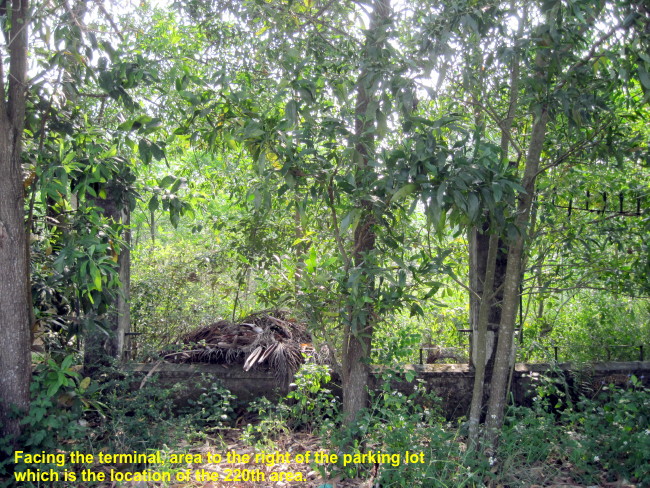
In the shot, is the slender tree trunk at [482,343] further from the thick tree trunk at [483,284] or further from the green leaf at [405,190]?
the green leaf at [405,190]

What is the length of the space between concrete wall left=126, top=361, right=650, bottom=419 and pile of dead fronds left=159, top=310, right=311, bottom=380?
126 millimetres

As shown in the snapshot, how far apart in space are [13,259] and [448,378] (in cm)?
389

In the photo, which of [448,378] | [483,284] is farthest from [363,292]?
[448,378]

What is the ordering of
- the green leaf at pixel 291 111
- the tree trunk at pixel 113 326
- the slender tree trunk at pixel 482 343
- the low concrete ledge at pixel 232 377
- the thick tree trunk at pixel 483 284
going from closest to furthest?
the green leaf at pixel 291 111 < the slender tree trunk at pixel 482 343 < the thick tree trunk at pixel 483 284 < the tree trunk at pixel 113 326 < the low concrete ledge at pixel 232 377

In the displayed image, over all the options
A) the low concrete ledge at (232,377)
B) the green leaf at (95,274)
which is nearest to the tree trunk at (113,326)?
the low concrete ledge at (232,377)

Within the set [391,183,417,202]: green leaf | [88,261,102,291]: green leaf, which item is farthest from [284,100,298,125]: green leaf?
[88,261,102,291]: green leaf

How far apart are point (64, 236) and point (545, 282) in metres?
4.06

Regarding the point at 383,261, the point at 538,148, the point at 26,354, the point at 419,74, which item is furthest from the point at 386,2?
the point at 26,354

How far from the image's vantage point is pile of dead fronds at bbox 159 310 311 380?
5867 millimetres

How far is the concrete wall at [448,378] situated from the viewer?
219 inches

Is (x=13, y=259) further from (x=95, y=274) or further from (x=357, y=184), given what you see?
(x=357, y=184)

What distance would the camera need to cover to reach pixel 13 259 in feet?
13.7

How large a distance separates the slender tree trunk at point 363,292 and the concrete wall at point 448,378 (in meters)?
0.91

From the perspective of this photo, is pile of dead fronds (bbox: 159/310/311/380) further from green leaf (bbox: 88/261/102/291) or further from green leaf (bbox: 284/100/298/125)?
green leaf (bbox: 284/100/298/125)
